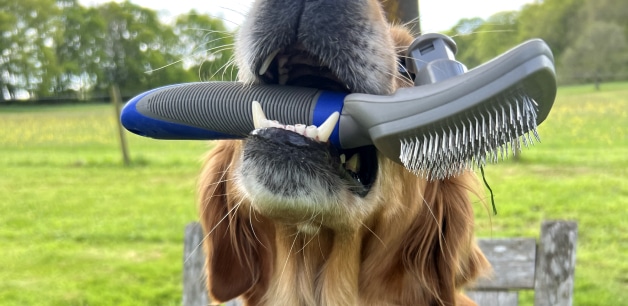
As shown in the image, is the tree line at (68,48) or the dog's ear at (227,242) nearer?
the dog's ear at (227,242)

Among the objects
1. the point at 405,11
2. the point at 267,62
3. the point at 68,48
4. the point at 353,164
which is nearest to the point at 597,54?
the point at 68,48

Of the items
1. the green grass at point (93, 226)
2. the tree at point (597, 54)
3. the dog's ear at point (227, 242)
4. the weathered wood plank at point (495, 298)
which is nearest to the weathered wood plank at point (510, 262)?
the weathered wood plank at point (495, 298)

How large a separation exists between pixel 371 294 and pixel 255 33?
1.23m

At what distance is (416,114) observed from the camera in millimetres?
1308

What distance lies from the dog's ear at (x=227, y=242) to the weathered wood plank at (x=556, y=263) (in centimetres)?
127

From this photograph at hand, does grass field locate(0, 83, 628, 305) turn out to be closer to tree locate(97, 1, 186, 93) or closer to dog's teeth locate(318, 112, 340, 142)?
dog's teeth locate(318, 112, 340, 142)

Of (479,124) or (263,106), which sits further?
(263,106)

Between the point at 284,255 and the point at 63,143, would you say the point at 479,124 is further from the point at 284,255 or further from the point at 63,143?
the point at 63,143

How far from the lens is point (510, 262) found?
2822 mm

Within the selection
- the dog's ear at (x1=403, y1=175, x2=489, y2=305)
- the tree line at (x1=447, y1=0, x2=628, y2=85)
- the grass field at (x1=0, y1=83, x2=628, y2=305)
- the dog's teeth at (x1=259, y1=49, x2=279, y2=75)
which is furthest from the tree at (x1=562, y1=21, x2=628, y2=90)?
the dog's teeth at (x1=259, y1=49, x2=279, y2=75)

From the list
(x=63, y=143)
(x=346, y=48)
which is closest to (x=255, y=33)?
(x=346, y=48)

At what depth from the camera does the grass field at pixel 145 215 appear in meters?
5.54

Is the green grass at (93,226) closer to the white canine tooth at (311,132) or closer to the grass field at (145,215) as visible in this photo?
the grass field at (145,215)

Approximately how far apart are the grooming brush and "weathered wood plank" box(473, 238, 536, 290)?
1358 mm
